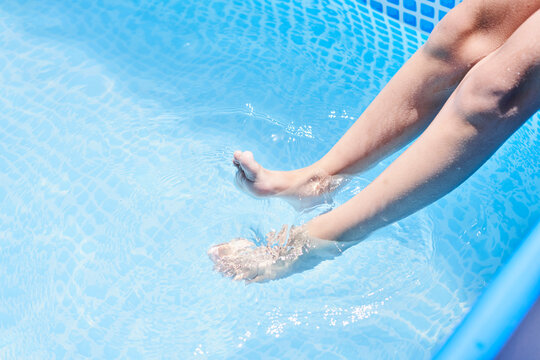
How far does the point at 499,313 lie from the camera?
854 millimetres

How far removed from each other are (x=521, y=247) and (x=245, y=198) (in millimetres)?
656

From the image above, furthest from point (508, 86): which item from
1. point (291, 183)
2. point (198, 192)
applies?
point (198, 192)

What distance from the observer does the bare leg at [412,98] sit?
92 centimetres

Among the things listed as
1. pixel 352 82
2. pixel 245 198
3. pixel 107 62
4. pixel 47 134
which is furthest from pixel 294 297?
pixel 107 62

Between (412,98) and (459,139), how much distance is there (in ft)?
0.71

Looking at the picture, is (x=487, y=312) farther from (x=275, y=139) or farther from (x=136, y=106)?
(x=136, y=106)

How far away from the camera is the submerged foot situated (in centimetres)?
112

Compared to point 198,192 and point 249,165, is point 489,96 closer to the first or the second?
point 249,165

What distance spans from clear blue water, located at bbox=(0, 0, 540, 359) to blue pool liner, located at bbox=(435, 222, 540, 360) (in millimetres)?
259

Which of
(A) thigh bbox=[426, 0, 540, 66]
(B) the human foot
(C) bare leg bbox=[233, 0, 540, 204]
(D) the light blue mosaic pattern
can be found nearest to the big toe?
(C) bare leg bbox=[233, 0, 540, 204]

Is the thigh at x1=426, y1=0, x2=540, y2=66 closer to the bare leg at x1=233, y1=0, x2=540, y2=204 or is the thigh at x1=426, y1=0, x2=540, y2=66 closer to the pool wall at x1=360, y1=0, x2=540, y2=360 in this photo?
the bare leg at x1=233, y1=0, x2=540, y2=204

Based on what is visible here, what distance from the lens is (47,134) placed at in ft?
5.16

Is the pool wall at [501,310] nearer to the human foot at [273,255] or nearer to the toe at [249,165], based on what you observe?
the human foot at [273,255]

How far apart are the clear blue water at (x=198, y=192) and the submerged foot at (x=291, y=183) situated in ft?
0.17
